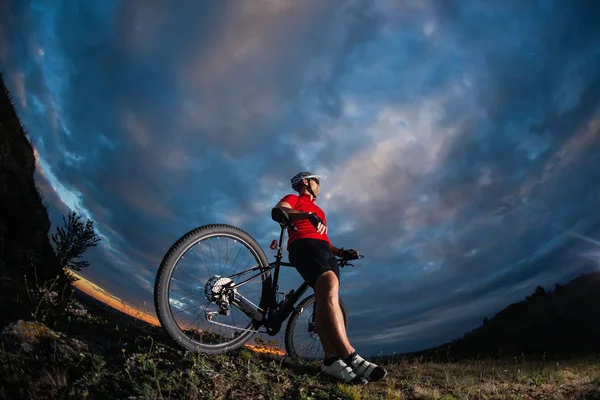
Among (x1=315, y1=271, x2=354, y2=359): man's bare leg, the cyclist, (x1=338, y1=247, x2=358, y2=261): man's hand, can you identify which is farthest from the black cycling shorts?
(x1=338, y1=247, x2=358, y2=261): man's hand

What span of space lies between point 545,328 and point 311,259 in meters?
29.6

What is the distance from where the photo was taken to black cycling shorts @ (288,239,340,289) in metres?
4.38

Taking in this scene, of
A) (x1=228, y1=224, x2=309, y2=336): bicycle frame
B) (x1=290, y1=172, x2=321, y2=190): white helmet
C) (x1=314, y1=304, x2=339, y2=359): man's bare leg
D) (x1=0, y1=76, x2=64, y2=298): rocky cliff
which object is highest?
(x1=0, y1=76, x2=64, y2=298): rocky cliff

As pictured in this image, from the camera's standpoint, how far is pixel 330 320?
405 centimetres

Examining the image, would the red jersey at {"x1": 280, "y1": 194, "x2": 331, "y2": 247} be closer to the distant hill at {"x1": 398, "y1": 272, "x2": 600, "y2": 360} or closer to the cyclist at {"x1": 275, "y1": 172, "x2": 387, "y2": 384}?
the cyclist at {"x1": 275, "y1": 172, "x2": 387, "y2": 384}

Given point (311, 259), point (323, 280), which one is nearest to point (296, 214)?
point (311, 259)

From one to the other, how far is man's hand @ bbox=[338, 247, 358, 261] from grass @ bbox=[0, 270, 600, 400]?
182 centimetres

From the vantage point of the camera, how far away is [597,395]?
15.4 ft

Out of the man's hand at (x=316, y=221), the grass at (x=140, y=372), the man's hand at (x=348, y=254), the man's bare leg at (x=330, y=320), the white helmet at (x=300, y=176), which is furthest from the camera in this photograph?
the man's hand at (x=348, y=254)

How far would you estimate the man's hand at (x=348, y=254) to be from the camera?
5508 mm

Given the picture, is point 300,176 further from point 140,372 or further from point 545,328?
point 545,328

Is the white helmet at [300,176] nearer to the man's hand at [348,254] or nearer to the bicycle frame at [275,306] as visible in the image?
the bicycle frame at [275,306]

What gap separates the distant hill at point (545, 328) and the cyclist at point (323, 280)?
22.9 metres

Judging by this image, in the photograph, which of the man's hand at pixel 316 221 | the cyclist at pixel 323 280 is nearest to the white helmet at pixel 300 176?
the cyclist at pixel 323 280
